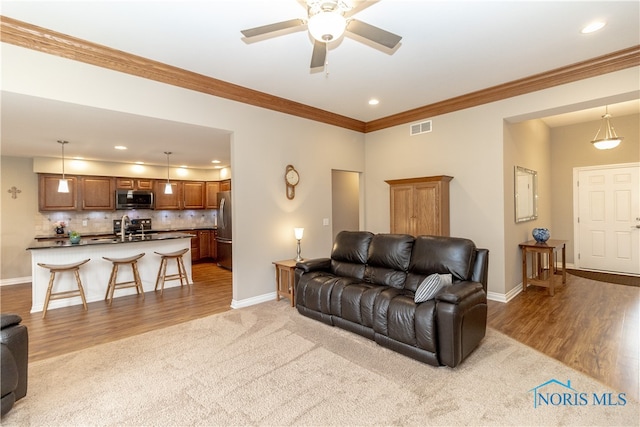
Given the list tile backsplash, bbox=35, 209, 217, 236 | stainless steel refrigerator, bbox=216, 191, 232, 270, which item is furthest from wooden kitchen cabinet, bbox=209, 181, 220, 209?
stainless steel refrigerator, bbox=216, 191, 232, 270

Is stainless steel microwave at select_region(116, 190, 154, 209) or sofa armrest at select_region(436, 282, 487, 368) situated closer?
sofa armrest at select_region(436, 282, 487, 368)

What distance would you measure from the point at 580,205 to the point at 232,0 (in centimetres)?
742

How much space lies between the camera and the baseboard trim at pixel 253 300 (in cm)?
425

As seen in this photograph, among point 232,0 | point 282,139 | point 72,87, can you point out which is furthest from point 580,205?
point 72,87

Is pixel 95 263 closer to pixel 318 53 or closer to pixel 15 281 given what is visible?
pixel 15 281

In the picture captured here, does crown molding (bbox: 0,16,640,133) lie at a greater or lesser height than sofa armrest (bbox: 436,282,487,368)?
greater

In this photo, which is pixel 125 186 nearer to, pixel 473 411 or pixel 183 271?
pixel 183 271

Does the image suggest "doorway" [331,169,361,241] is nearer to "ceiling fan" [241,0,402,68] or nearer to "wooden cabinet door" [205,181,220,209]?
A: "wooden cabinet door" [205,181,220,209]

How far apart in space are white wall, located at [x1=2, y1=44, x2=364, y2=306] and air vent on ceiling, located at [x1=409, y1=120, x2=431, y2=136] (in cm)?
108

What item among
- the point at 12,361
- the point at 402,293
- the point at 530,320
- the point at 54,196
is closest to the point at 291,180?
the point at 402,293

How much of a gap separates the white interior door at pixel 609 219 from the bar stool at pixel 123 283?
8482 mm

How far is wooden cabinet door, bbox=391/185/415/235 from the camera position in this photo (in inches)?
197

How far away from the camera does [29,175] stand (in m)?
6.26

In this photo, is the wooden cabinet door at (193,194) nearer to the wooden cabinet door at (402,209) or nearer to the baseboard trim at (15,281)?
the baseboard trim at (15,281)
